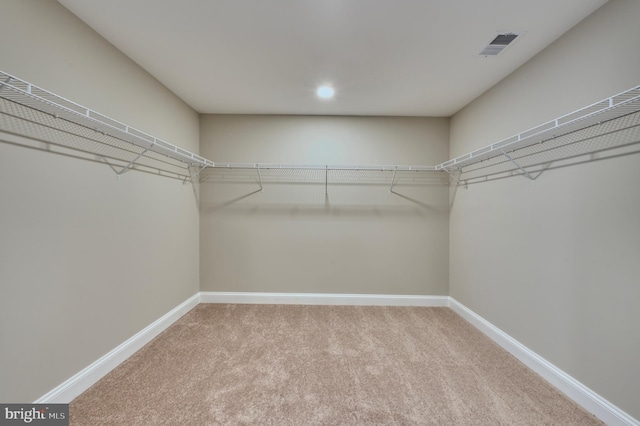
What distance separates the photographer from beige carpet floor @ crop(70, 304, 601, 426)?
4.53ft

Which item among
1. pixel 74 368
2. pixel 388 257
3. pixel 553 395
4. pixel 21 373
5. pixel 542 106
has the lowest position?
pixel 553 395

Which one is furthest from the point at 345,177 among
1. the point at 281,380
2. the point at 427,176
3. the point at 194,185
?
the point at 281,380

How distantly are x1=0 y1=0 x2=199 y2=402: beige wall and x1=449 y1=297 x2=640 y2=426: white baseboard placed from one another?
3067 mm

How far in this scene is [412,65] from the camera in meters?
1.93

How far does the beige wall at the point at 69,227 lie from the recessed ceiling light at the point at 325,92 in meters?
1.49

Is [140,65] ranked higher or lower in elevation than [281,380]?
higher

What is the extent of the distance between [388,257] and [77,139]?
9.76 ft

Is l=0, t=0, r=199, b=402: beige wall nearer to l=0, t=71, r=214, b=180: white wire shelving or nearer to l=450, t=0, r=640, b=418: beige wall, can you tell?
l=0, t=71, r=214, b=180: white wire shelving

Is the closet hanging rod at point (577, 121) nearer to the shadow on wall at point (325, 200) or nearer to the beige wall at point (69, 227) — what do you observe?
the shadow on wall at point (325, 200)

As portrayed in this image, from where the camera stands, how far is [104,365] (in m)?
1.68

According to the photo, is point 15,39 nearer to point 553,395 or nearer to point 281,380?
point 281,380

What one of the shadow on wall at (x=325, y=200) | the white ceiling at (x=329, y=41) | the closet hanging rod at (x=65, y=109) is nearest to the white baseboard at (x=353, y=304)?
the shadow on wall at (x=325, y=200)

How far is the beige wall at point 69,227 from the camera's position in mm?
1200

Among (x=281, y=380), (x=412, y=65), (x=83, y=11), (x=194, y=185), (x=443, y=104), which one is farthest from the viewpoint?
(x=194, y=185)
